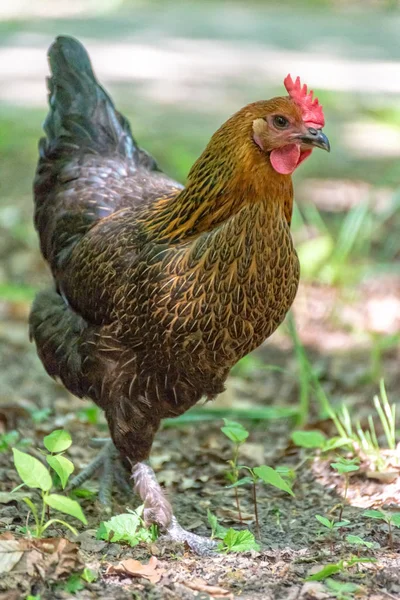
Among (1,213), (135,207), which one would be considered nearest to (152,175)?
(135,207)

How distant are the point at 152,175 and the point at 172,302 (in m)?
1.28

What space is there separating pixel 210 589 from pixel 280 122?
163 cm

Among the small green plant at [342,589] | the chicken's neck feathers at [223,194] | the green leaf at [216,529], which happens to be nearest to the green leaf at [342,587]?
the small green plant at [342,589]

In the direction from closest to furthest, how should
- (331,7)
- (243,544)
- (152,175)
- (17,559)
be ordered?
(17,559), (243,544), (152,175), (331,7)

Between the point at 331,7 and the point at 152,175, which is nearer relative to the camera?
the point at 152,175

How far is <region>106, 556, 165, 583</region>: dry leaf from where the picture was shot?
283 cm

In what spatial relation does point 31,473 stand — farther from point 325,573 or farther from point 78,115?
point 78,115

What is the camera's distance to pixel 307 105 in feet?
10.8

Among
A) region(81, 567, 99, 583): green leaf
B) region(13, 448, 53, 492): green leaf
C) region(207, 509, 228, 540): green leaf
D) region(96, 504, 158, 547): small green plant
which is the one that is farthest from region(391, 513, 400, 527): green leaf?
region(13, 448, 53, 492): green leaf

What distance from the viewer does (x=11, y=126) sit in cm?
884

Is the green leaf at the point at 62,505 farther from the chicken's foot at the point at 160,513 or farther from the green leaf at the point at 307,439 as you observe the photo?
the green leaf at the point at 307,439

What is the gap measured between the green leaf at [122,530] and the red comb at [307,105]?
1542mm

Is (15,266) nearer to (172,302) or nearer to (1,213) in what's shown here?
(1,213)

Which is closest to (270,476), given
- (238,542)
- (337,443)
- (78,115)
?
(238,542)
